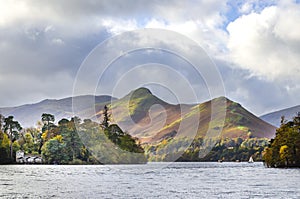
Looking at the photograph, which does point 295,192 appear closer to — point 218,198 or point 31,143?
point 218,198

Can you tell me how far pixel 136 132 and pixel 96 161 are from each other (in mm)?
24096

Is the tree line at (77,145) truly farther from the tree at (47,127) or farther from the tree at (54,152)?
the tree at (47,127)

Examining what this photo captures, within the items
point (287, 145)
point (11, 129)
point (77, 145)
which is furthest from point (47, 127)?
point (287, 145)

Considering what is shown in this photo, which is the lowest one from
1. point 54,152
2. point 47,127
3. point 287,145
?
point 287,145

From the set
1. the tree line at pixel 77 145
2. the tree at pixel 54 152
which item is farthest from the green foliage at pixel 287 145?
the tree at pixel 54 152

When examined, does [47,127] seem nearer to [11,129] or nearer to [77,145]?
[11,129]

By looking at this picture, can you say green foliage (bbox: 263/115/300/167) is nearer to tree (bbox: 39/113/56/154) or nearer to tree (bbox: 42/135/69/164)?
tree (bbox: 42/135/69/164)

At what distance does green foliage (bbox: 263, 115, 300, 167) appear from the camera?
110938 mm

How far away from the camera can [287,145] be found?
11162 centimetres

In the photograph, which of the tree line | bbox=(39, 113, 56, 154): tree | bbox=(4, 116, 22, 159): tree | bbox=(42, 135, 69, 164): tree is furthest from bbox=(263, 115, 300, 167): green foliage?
bbox=(4, 116, 22, 159): tree

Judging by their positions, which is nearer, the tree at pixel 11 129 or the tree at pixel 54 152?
the tree at pixel 54 152

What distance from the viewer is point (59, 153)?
6166 inches

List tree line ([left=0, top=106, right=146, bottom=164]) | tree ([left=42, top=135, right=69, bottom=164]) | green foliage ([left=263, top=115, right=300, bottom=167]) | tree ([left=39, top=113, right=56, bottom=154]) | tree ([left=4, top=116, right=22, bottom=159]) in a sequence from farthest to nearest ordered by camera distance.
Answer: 1. tree ([left=39, top=113, right=56, bottom=154])
2. tree ([left=4, top=116, right=22, bottom=159])
3. tree ([left=42, top=135, right=69, bottom=164])
4. tree line ([left=0, top=106, right=146, bottom=164])
5. green foliage ([left=263, top=115, right=300, bottom=167])

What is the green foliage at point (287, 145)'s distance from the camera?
110938 millimetres
